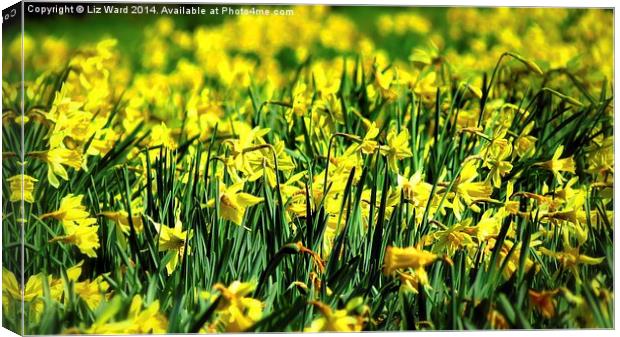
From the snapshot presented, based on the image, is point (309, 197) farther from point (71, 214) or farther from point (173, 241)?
point (71, 214)

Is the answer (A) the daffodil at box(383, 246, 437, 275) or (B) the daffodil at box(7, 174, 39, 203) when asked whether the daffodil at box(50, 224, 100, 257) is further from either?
(A) the daffodil at box(383, 246, 437, 275)

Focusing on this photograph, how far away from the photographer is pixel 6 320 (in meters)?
3.94

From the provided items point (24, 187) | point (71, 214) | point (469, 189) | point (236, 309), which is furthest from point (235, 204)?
point (469, 189)

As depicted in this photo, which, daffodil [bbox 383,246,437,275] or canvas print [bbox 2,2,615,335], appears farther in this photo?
canvas print [bbox 2,2,615,335]

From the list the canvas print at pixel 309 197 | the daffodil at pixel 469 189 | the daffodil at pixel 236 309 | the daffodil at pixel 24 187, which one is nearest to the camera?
the daffodil at pixel 236 309

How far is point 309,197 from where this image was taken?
12.9 feet

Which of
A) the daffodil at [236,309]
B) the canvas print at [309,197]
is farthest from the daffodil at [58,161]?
the daffodil at [236,309]

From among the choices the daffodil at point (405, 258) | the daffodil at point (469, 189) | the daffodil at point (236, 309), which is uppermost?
the daffodil at point (469, 189)

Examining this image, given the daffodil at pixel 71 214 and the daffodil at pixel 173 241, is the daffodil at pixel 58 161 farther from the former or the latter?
the daffodil at pixel 173 241

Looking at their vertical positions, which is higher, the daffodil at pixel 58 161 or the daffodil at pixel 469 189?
the daffodil at pixel 58 161

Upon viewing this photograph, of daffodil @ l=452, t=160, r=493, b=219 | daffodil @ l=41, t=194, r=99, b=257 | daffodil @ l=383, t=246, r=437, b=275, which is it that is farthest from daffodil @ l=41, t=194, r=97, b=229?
daffodil @ l=452, t=160, r=493, b=219

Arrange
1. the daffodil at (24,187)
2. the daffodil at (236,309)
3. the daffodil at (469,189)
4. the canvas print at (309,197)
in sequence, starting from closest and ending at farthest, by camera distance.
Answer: the daffodil at (236,309)
the canvas print at (309,197)
the daffodil at (24,187)
the daffodil at (469,189)

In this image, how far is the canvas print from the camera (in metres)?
3.72

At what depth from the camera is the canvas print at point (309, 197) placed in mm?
3719
